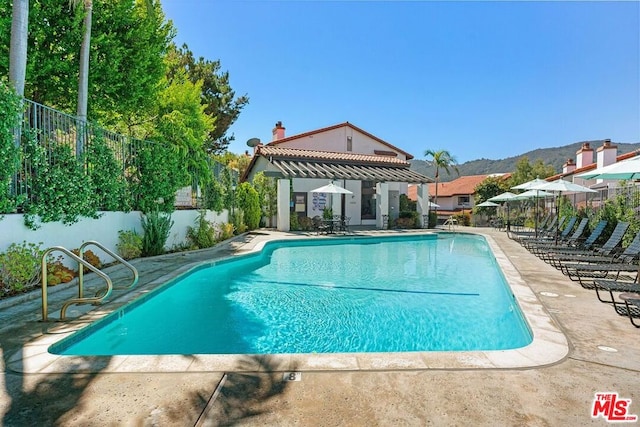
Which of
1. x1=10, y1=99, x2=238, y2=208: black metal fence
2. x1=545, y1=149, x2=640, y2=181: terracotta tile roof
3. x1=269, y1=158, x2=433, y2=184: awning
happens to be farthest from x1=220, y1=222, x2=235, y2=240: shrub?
x1=545, y1=149, x2=640, y2=181: terracotta tile roof

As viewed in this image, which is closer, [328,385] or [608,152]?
[328,385]

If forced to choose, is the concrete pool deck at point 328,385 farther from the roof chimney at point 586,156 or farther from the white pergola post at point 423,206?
the roof chimney at point 586,156

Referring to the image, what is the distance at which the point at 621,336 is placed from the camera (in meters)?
4.54

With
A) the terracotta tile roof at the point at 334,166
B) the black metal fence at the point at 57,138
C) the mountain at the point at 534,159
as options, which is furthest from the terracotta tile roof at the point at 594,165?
the mountain at the point at 534,159

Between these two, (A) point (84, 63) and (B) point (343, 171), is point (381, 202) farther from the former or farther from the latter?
(A) point (84, 63)

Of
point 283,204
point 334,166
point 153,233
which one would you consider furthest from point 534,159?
point 153,233

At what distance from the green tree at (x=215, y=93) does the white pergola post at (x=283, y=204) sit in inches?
257

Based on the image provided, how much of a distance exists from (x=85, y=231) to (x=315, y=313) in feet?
22.2

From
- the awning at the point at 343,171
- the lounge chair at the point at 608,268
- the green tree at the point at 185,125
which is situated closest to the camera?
the lounge chair at the point at 608,268

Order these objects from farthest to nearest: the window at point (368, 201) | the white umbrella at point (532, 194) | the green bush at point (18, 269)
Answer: the window at point (368, 201), the white umbrella at point (532, 194), the green bush at point (18, 269)

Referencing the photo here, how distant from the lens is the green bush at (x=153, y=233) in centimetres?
1148

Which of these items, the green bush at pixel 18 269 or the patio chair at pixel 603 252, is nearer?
the green bush at pixel 18 269

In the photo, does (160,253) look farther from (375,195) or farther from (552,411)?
(375,195)

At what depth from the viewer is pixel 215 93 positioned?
1022 inches
